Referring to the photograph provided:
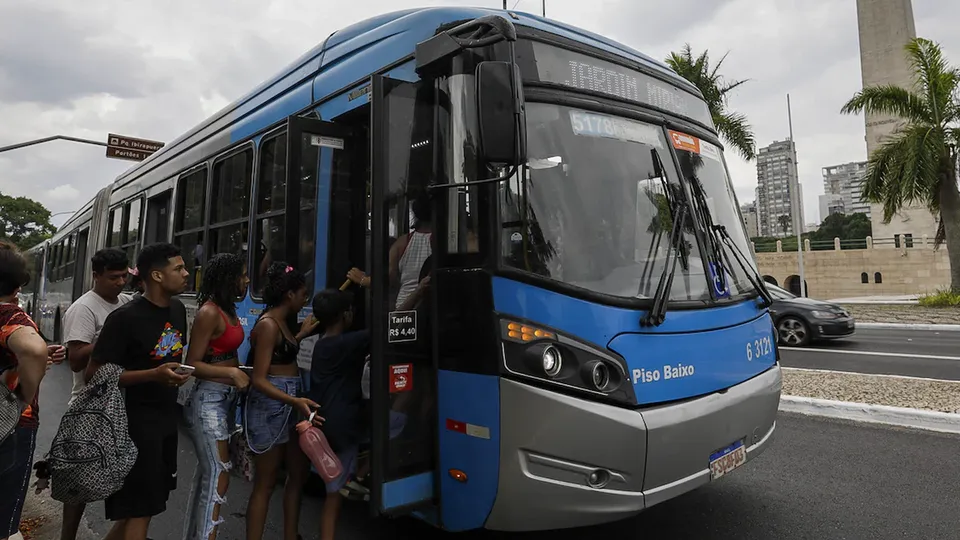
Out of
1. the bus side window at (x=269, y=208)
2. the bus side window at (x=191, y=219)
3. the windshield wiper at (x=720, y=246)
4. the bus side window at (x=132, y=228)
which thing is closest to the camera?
the windshield wiper at (x=720, y=246)

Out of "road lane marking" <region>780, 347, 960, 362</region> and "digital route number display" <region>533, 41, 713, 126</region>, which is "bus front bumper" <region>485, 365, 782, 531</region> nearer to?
"digital route number display" <region>533, 41, 713, 126</region>

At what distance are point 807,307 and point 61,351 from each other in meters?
12.6

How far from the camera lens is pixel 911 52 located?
57.5 ft

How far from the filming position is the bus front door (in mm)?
2795

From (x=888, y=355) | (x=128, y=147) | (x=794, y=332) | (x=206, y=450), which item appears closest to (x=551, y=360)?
(x=206, y=450)

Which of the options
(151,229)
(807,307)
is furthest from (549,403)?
(807,307)

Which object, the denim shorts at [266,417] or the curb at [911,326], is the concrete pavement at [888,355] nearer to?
the curb at [911,326]

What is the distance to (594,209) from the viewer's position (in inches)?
118

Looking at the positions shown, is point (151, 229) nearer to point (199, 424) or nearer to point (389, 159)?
point (199, 424)

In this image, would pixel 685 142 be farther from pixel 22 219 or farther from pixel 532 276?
pixel 22 219

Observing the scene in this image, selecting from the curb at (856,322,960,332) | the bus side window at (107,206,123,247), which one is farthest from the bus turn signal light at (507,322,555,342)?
the curb at (856,322,960,332)

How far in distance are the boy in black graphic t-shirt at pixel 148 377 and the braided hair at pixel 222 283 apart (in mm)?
154

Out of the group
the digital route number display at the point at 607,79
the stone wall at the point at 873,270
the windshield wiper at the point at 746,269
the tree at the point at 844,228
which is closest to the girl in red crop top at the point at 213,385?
the digital route number display at the point at 607,79

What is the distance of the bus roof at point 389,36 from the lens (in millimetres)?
3211
